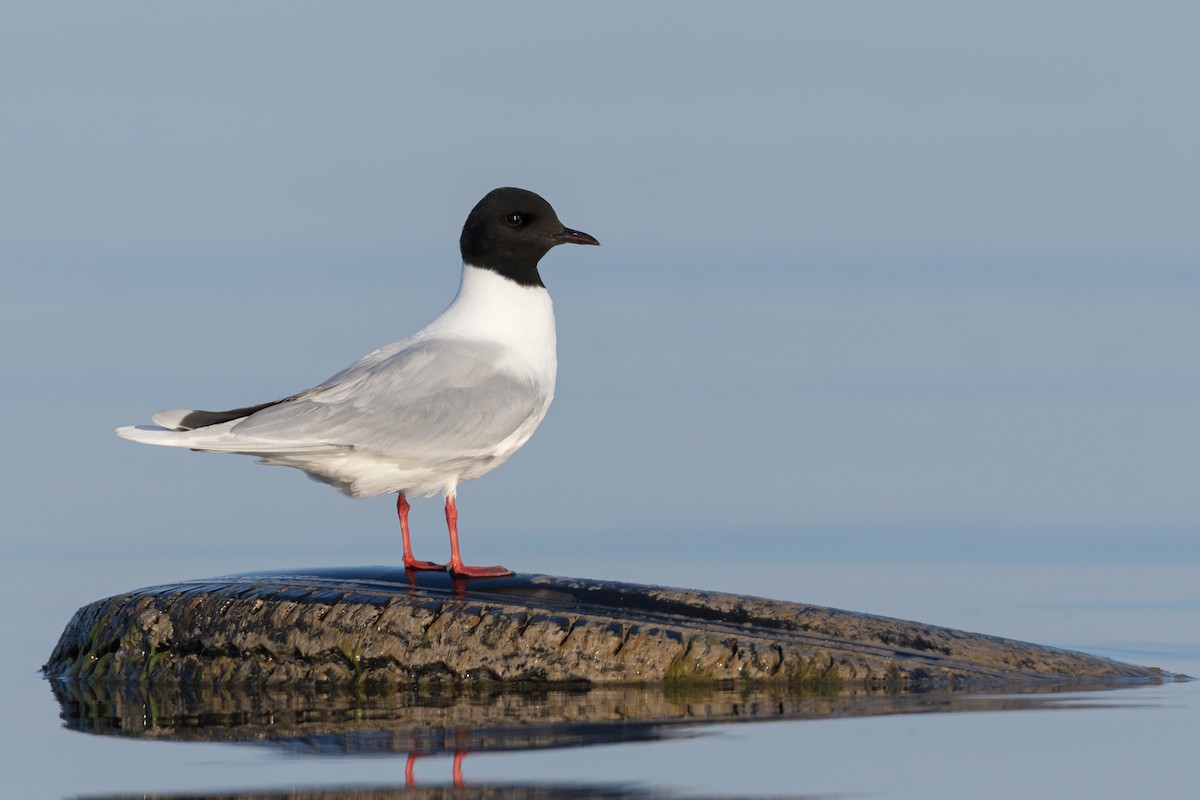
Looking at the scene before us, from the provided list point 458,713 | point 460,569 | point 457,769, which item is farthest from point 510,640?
point 457,769

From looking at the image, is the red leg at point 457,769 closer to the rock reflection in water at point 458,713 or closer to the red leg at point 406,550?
the rock reflection in water at point 458,713

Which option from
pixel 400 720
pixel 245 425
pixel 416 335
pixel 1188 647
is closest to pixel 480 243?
pixel 416 335

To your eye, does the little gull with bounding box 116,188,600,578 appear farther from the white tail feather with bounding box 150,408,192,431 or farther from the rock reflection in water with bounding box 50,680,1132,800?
the rock reflection in water with bounding box 50,680,1132,800

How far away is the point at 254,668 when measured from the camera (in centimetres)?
1034

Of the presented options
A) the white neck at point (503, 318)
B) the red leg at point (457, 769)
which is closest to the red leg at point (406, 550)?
the white neck at point (503, 318)

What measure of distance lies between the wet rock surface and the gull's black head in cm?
199

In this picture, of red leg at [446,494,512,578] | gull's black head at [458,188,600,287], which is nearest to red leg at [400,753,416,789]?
red leg at [446,494,512,578]

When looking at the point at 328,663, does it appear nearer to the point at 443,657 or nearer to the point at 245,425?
the point at 443,657

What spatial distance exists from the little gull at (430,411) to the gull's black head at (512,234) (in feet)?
0.04

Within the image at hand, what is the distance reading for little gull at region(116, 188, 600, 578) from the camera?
35.8 feet

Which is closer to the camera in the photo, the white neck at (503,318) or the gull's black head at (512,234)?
the white neck at (503,318)

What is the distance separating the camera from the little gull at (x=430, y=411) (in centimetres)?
1090

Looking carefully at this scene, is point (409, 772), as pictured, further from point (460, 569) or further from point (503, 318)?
point (503, 318)

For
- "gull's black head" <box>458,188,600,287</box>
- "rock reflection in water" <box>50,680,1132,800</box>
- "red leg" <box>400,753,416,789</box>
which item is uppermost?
"gull's black head" <box>458,188,600,287</box>
